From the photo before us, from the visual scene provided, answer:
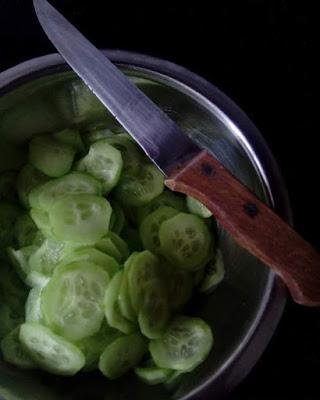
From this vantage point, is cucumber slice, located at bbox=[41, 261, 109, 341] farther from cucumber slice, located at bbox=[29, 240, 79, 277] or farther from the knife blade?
the knife blade

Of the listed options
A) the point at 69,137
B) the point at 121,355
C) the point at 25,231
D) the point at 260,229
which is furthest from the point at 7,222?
the point at 260,229

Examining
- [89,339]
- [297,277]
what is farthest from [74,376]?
[297,277]

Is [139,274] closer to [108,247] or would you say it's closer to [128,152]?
[108,247]

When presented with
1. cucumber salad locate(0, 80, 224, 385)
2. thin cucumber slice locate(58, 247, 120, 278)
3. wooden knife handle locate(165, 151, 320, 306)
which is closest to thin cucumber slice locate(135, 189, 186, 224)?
cucumber salad locate(0, 80, 224, 385)

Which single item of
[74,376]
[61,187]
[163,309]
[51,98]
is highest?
[51,98]

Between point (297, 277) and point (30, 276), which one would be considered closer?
point (297, 277)

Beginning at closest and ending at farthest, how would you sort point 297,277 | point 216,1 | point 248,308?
1. point 297,277
2. point 248,308
3. point 216,1

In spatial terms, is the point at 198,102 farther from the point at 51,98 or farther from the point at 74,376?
the point at 74,376
